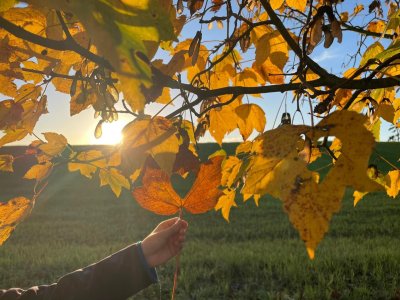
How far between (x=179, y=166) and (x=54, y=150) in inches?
24.4

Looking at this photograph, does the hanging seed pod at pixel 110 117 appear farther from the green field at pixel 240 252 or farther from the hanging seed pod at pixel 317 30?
the green field at pixel 240 252

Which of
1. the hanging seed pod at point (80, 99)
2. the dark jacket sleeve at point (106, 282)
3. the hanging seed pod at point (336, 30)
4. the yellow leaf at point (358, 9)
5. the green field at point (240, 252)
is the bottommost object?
the green field at point (240, 252)

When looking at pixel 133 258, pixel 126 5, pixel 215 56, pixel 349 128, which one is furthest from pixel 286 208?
pixel 133 258

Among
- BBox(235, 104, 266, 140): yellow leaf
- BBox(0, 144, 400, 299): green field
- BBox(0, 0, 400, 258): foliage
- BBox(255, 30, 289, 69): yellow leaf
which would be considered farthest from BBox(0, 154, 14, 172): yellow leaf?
BBox(0, 144, 400, 299): green field

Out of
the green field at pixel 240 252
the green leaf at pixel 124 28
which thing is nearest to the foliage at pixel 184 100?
the green leaf at pixel 124 28

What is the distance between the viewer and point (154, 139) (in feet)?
2.30

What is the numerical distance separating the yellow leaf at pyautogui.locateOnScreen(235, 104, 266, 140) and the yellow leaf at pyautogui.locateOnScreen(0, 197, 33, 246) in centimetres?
57

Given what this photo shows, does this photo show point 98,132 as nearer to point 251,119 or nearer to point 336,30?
point 251,119

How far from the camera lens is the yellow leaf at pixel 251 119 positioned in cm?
107

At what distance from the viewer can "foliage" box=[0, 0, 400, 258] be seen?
331 millimetres

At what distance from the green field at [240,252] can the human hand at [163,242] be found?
1.20m

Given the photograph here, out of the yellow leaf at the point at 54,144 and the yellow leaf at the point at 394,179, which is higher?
the yellow leaf at the point at 54,144

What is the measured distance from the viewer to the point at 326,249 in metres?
7.20

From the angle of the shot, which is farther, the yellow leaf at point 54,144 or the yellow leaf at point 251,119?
the yellow leaf at point 54,144
